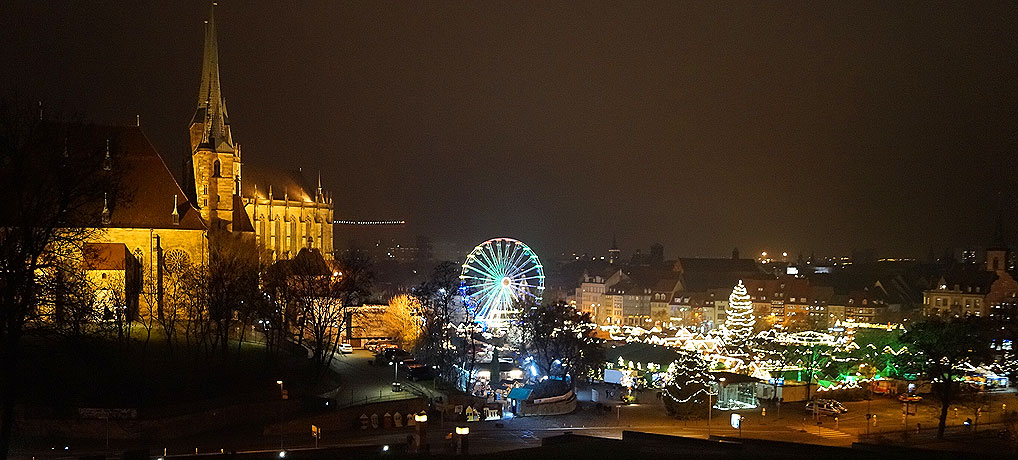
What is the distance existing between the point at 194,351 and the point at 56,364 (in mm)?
12659

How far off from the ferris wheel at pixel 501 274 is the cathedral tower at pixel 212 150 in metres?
19.0

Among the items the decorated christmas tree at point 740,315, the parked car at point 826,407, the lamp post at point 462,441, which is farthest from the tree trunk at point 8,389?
the decorated christmas tree at point 740,315

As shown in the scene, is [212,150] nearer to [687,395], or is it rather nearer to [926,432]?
[687,395]

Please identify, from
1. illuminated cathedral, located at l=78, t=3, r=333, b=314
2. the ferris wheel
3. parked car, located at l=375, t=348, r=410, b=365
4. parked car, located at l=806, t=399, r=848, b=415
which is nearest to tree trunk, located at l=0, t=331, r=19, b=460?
illuminated cathedral, located at l=78, t=3, r=333, b=314

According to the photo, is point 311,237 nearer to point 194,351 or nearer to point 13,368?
point 194,351

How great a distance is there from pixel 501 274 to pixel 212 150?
23.6 metres

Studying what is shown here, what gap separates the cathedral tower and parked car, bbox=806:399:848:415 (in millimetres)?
38098

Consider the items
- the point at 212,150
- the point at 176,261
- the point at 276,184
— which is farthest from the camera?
the point at 276,184

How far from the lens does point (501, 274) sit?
7675 cm

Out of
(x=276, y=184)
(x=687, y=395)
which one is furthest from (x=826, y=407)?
(x=276, y=184)

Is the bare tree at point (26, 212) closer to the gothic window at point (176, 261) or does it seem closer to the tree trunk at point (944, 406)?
the gothic window at point (176, 261)

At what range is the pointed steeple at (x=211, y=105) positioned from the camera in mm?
66688

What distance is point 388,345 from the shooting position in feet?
232

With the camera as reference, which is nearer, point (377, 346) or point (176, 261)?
point (176, 261)
